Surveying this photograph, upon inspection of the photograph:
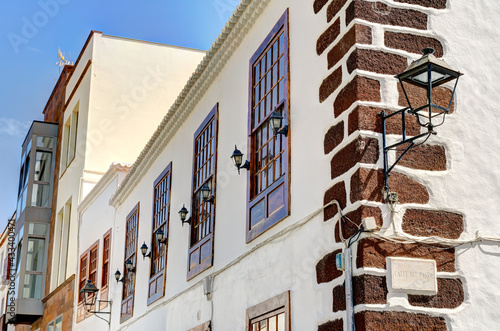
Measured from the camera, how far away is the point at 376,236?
18.9 feet

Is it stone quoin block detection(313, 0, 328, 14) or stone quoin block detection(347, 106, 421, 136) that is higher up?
stone quoin block detection(313, 0, 328, 14)

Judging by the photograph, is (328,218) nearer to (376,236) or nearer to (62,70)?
(376,236)

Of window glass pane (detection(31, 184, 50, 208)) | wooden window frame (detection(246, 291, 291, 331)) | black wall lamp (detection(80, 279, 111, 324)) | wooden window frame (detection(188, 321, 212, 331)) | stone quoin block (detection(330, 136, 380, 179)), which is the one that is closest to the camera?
stone quoin block (detection(330, 136, 380, 179))

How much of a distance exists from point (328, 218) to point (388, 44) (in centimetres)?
150

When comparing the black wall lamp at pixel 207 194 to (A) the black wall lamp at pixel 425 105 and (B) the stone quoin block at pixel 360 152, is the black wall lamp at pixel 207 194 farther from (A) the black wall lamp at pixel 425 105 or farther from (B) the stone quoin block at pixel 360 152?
(A) the black wall lamp at pixel 425 105

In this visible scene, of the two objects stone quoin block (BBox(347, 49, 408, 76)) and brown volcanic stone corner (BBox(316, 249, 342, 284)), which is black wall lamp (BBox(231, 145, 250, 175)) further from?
stone quoin block (BBox(347, 49, 408, 76))

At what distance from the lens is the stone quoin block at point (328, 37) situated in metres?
6.72

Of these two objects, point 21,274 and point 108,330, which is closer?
point 108,330

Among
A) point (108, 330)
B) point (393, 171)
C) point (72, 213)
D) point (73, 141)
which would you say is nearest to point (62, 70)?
point (73, 141)

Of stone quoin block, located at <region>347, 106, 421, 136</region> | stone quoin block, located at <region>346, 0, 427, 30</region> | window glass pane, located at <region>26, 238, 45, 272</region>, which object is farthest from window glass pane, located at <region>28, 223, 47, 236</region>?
stone quoin block, located at <region>347, 106, 421, 136</region>

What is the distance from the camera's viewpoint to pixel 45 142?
2352 cm

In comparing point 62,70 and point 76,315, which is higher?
point 62,70

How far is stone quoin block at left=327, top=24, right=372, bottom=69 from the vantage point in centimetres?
634

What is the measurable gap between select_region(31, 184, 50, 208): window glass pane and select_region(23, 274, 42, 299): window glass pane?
217cm
